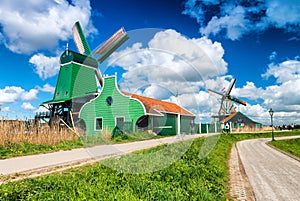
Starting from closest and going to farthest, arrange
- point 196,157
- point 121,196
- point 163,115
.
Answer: point 121,196 → point 196,157 → point 163,115

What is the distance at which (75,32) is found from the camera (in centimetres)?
3434

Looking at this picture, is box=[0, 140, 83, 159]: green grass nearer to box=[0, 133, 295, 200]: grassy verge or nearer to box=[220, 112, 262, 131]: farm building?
box=[0, 133, 295, 200]: grassy verge

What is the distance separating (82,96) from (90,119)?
3.38 meters

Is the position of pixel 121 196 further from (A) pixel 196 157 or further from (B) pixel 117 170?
(A) pixel 196 157

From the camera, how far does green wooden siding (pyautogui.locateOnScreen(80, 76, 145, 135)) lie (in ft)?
67.5

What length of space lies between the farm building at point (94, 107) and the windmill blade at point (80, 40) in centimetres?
291

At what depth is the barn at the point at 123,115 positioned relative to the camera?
1844 cm

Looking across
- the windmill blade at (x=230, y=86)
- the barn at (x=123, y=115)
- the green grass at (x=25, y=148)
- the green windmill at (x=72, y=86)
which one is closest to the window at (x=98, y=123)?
the barn at (x=123, y=115)

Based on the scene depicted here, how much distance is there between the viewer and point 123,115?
1980 cm

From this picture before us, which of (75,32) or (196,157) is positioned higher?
(75,32)

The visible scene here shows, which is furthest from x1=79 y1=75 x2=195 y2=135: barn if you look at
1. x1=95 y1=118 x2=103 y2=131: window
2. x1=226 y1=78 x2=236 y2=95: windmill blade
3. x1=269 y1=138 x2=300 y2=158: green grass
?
x1=226 y1=78 x2=236 y2=95: windmill blade

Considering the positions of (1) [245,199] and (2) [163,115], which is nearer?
(1) [245,199]

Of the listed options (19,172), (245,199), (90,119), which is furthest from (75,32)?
(245,199)

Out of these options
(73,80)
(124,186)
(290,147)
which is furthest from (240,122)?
(124,186)
